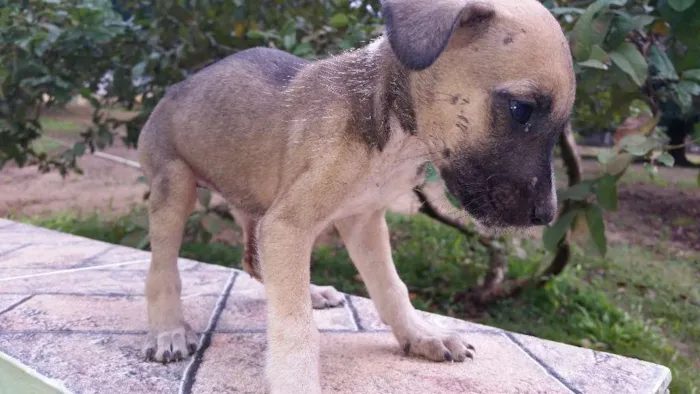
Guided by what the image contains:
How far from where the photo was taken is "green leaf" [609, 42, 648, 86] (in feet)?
8.18

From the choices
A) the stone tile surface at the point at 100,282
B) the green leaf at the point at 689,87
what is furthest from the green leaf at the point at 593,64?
the stone tile surface at the point at 100,282

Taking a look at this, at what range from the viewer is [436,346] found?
2330 millimetres

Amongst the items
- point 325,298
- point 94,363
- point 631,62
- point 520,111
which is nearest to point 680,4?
point 631,62

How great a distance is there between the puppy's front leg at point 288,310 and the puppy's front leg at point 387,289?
16.8 inches

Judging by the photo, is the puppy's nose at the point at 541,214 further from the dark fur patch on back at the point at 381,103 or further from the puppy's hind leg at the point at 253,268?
the puppy's hind leg at the point at 253,268

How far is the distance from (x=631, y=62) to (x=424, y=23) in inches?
55.9

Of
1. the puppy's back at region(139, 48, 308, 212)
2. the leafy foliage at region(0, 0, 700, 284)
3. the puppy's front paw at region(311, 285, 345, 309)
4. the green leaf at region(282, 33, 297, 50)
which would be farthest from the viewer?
the green leaf at region(282, 33, 297, 50)

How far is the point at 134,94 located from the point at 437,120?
355cm

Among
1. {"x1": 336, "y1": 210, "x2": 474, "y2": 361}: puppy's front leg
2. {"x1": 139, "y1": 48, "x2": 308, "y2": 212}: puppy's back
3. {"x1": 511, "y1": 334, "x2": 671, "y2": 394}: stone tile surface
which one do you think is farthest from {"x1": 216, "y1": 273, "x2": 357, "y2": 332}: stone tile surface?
{"x1": 511, "y1": 334, "x2": 671, "y2": 394}: stone tile surface

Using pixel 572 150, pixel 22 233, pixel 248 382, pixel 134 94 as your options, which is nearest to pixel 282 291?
pixel 248 382

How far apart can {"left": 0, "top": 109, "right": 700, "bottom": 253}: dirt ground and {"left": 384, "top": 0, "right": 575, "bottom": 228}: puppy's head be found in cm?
486

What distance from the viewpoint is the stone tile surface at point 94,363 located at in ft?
6.57

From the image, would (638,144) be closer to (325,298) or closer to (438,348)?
(438,348)

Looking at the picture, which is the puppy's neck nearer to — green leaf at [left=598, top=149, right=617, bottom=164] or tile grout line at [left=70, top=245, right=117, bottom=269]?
green leaf at [left=598, top=149, right=617, bottom=164]
